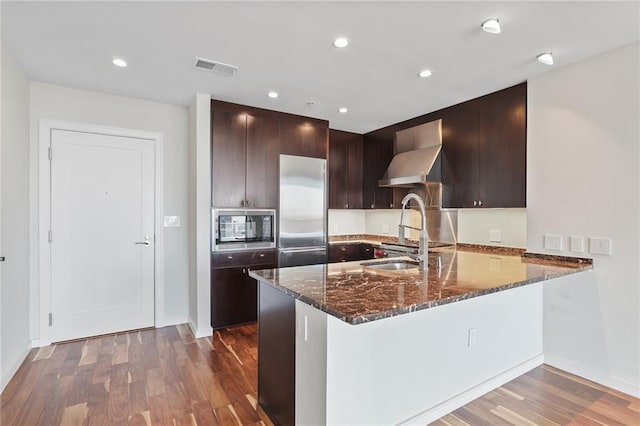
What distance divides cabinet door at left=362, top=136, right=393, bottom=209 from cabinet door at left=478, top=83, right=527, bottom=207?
1.50m

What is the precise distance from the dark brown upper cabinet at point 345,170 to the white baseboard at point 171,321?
2446 mm

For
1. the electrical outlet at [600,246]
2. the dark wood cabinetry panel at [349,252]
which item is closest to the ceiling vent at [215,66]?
the dark wood cabinetry panel at [349,252]

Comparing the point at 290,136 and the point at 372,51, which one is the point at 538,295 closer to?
the point at 372,51

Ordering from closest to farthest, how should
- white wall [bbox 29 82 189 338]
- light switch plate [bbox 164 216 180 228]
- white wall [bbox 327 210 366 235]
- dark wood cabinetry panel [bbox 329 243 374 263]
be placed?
white wall [bbox 29 82 189 338] < light switch plate [bbox 164 216 180 228] < dark wood cabinetry panel [bbox 329 243 374 263] < white wall [bbox 327 210 366 235]

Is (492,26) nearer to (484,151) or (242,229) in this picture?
(484,151)

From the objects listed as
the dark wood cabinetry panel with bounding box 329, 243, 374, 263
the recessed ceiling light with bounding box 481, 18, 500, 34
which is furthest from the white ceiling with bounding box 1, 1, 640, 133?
the dark wood cabinetry panel with bounding box 329, 243, 374, 263

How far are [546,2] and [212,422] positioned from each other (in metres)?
3.15

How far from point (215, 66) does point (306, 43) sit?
85cm

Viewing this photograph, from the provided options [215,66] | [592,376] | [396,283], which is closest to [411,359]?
[396,283]

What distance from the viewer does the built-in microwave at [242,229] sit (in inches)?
141

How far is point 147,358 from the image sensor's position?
9.54 ft

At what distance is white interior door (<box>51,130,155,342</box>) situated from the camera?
3.27 m

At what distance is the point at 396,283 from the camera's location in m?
1.86

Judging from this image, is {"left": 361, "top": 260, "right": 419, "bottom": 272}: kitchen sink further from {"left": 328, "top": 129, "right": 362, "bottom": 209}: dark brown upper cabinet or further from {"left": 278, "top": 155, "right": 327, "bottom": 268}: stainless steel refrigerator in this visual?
{"left": 328, "top": 129, "right": 362, "bottom": 209}: dark brown upper cabinet
